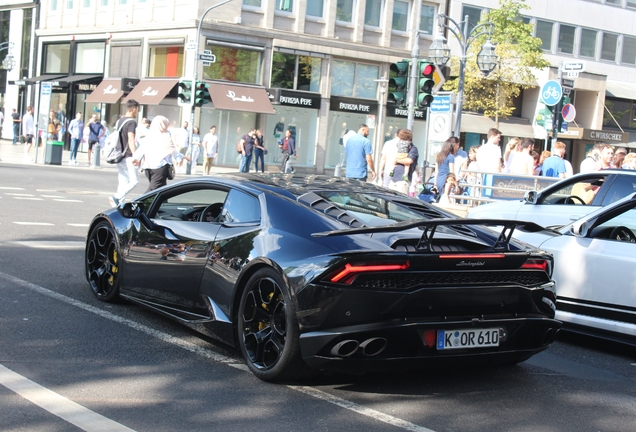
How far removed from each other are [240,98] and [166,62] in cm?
395

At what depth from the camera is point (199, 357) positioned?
5.89 m

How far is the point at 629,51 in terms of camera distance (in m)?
55.8

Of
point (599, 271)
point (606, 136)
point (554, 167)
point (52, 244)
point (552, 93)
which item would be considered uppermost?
point (606, 136)

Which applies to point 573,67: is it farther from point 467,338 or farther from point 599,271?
point 467,338

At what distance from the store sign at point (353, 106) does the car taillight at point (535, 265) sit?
1503 inches

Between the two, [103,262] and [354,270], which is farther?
[103,262]

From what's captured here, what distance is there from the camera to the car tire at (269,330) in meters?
5.12

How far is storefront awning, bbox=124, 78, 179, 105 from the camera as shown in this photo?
39562 mm

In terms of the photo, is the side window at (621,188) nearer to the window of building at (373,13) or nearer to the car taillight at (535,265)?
the car taillight at (535,265)

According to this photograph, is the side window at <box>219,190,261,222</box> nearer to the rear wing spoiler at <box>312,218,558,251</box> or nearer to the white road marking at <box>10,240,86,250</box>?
the rear wing spoiler at <box>312,218,558,251</box>

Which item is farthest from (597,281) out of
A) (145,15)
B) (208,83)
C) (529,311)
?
(145,15)

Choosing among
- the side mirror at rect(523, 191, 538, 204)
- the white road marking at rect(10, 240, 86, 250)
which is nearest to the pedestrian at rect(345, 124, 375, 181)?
the white road marking at rect(10, 240, 86, 250)

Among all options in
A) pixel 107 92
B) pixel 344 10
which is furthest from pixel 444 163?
pixel 107 92

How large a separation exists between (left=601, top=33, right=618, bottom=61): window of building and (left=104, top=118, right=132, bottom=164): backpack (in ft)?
148
